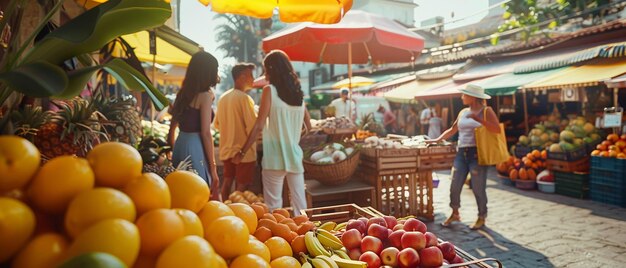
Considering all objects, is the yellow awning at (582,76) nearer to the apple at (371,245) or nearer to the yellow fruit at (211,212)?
the apple at (371,245)

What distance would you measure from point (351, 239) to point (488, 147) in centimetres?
403

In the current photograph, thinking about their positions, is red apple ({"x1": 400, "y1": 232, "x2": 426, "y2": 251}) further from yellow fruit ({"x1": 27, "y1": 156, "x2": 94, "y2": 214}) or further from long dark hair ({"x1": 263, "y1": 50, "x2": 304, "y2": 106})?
long dark hair ({"x1": 263, "y1": 50, "x2": 304, "y2": 106})

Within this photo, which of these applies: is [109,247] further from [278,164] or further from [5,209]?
[278,164]

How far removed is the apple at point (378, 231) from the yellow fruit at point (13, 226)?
1.52 m

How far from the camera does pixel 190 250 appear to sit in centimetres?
96

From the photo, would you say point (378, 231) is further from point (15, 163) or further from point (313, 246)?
point (15, 163)

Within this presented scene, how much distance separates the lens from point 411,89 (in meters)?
14.3

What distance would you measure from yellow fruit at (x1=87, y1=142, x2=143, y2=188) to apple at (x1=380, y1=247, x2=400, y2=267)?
1253 mm

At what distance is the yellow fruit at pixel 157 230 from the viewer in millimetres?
974

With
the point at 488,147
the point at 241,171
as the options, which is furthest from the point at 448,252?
the point at 488,147

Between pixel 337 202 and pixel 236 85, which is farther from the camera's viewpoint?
pixel 337 202

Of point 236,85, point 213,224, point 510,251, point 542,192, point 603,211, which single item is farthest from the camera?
point 542,192

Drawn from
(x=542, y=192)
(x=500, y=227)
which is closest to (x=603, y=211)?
(x=542, y=192)

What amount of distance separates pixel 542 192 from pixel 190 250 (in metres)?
8.26
